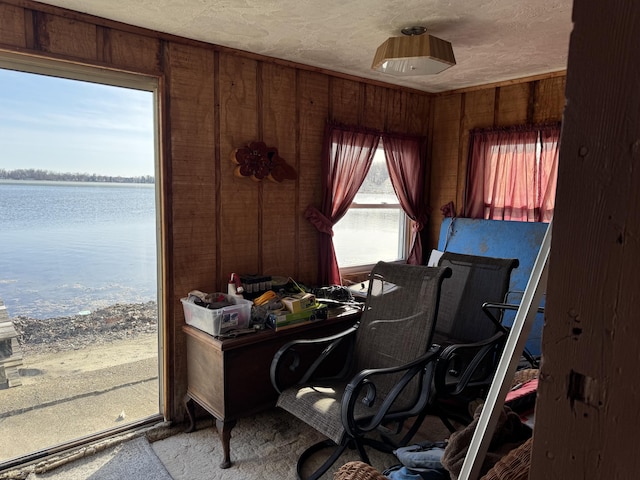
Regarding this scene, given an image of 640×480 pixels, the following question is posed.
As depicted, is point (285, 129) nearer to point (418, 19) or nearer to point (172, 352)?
point (418, 19)

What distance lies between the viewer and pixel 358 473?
4.40 ft

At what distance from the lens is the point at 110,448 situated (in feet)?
8.11

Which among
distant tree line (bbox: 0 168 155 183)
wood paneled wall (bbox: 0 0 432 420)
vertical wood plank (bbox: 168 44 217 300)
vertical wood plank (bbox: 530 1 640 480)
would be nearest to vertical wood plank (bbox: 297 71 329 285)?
wood paneled wall (bbox: 0 0 432 420)

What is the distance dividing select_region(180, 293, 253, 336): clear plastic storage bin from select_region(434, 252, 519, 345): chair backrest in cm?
129

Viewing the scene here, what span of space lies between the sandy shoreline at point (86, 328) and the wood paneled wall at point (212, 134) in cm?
16

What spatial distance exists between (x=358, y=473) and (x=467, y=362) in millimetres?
1547

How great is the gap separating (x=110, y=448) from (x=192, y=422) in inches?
18.2

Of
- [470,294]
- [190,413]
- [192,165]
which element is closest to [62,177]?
[192,165]

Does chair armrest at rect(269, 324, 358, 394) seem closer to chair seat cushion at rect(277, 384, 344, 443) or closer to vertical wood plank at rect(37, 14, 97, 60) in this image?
chair seat cushion at rect(277, 384, 344, 443)

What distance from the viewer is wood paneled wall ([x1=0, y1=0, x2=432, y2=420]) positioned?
2.30 metres

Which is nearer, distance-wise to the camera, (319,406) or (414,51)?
(319,406)

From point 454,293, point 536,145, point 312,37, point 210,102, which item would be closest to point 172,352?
point 210,102

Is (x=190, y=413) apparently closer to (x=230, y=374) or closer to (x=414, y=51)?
(x=230, y=374)

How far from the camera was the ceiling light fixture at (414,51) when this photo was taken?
2354mm
